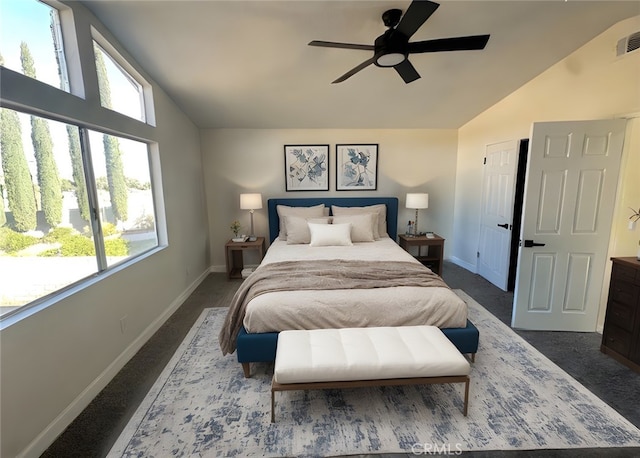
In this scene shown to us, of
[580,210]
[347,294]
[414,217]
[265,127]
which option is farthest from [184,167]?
[580,210]

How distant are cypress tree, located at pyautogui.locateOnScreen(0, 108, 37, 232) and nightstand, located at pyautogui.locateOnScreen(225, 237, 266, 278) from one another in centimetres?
251

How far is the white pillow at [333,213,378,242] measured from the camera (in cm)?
382

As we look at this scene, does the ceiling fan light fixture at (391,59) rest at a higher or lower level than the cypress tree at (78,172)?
higher

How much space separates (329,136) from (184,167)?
7.25 ft

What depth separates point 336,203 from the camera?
14.5 feet

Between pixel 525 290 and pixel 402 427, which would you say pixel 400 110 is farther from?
pixel 402 427

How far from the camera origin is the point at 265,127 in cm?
432

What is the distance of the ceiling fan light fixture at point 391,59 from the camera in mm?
1992

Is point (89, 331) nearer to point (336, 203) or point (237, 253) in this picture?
point (237, 253)

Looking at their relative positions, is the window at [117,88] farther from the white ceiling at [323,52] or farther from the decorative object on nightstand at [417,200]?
the decorative object on nightstand at [417,200]

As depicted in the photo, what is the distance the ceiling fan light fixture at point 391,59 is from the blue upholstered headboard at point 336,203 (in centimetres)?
243

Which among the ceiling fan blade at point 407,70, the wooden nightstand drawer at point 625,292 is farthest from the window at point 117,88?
the wooden nightstand drawer at point 625,292

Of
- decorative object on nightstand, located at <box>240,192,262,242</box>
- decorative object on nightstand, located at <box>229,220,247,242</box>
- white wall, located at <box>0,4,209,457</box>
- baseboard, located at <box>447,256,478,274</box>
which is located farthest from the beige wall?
white wall, located at <box>0,4,209,457</box>

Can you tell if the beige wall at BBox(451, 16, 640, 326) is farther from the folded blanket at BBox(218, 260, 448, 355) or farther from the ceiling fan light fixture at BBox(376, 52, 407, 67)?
the ceiling fan light fixture at BBox(376, 52, 407, 67)
